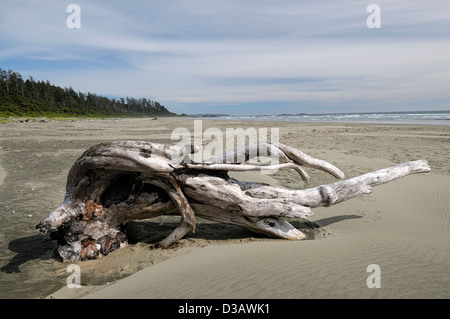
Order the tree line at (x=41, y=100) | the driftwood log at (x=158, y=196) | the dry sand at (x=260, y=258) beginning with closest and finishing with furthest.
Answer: the dry sand at (x=260, y=258), the driftwood log at (x=158, y=196), the tree line at (x=41, y=100)

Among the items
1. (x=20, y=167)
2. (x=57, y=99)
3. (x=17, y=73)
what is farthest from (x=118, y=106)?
(x=20, y=167)

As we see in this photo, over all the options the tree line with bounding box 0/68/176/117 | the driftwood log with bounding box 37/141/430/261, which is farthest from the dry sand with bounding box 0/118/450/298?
the tree line with bounding box 0/68/176/117

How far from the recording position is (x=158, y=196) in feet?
16.8

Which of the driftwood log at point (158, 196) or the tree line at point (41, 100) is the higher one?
the tree line at point (41, 100)

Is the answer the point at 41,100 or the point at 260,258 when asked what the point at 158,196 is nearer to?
the point at 260,258

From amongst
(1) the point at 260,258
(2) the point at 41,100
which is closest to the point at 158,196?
(1) the point at 260,258

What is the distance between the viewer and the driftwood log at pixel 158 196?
4.66 metres

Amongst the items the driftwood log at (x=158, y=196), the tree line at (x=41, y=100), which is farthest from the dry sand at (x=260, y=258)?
the tree line at (x=41, y=100)

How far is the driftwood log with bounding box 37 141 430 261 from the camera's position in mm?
4664

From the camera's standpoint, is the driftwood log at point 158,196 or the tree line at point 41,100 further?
the tree line at point 41,100

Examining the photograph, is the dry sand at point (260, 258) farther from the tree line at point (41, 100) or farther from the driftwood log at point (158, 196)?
the tree line at point (41, 100)

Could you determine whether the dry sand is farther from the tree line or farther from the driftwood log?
the tree line
